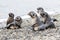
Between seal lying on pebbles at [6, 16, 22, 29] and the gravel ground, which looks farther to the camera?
seal lying on pebbles at [6, 16, 22, 29]

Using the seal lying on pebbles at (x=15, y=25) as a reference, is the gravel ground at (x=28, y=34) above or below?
below

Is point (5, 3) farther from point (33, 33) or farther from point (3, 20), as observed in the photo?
point (33, 33)

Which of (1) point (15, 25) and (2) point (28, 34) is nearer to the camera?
(2) point (28, 34)

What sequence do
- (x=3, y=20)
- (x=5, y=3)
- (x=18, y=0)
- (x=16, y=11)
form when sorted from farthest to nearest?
(x=18, y=0), (x=5, y=3), (x=16, y=11), (x=3, y=20)

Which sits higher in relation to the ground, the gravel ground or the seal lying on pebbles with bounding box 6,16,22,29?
the seal lying on pebbles with bounding box 6,16,22,29

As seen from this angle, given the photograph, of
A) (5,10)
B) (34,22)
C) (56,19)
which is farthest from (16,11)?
(34,22)

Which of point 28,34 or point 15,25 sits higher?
point 15,25

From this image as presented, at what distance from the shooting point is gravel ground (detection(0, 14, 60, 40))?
20.6 ft

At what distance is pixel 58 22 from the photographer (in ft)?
24.6

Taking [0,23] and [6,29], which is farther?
[0,23]

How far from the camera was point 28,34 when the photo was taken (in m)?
6.51

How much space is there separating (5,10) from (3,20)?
126 centimetres

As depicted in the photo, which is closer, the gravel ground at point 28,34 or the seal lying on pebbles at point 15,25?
the gravel ground at point 28,34

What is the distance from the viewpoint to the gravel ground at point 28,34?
6.29m
